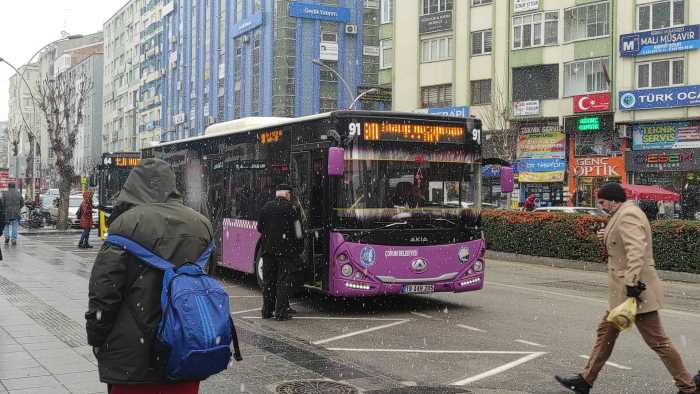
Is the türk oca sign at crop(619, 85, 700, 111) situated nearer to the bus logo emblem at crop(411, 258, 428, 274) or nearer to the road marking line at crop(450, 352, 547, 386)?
the bus logo emblem at crop(411, 258, 428, 274)

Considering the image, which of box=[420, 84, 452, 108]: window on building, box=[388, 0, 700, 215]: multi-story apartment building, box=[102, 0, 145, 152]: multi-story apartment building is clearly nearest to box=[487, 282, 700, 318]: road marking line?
box=[388, 0, 700, 215]: multi-story apartment building

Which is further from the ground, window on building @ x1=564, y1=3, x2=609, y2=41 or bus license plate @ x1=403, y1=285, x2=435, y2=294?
window on building @ x1=564, y1=3, x2=609, y2=41

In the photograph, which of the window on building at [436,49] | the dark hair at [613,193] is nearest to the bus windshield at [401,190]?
the dark hair at [613,193]

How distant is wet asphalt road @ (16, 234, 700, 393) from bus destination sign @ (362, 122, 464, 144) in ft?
8.13

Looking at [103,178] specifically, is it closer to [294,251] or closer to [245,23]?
[294,251]

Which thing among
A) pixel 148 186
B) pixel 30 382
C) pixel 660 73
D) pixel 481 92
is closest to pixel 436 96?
pixel 481 92

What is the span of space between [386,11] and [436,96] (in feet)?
27.0

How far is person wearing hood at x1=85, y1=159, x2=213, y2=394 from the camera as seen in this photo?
12.1ft

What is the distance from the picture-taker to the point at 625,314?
616 centimetres

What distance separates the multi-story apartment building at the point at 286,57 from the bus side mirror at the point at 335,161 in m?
43.7

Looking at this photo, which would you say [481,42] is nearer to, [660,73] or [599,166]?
[599,166]

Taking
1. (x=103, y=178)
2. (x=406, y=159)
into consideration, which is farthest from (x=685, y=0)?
(x=406, y=159)

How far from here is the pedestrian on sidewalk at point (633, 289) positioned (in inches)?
249

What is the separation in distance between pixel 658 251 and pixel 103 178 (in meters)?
17.4
